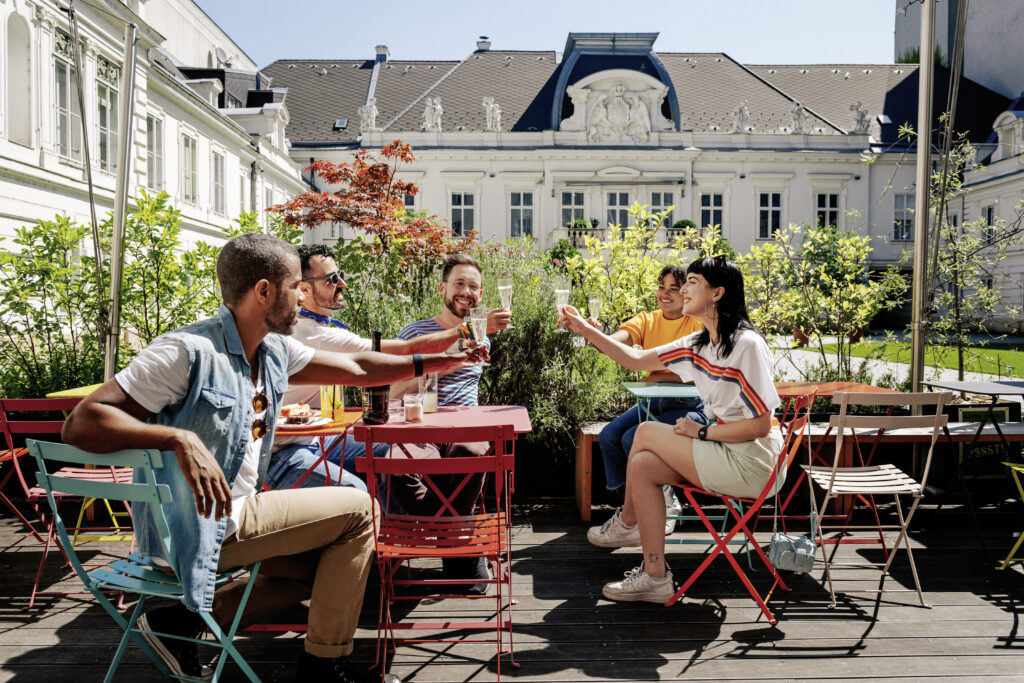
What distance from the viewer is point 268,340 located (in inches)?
104

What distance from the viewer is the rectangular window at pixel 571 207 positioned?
3206 centimetres

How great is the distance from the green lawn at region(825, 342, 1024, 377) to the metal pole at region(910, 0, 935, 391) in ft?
4.38

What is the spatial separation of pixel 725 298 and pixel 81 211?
1461cm

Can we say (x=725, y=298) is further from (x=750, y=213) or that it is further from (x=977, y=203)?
(x=977, y=203)

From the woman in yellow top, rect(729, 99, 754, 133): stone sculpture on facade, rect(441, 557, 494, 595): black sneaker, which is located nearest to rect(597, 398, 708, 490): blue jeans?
the woman in yellow top

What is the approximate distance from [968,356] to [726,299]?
6291 millimetres

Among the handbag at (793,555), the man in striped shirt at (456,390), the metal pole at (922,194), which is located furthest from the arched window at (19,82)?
the handbag at (793,555)

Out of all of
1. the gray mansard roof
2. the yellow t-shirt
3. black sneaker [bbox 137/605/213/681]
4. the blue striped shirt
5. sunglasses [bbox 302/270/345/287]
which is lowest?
black sneaker [bbox 137/605/213/681]

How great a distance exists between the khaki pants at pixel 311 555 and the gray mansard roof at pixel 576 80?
31.3 meters

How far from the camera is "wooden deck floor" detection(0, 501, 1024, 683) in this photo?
2.96 meters

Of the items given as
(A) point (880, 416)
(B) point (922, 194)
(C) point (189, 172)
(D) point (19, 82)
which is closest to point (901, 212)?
(C) point (189, 172)

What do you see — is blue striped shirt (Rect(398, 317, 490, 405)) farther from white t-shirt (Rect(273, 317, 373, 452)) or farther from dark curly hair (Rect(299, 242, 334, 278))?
dark curly hair (Rect(299, 242, 334, 278))

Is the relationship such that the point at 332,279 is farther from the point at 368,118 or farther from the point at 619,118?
the point at 368,118

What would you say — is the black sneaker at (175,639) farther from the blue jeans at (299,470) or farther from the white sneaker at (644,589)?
the white sneaker at (644,589)
